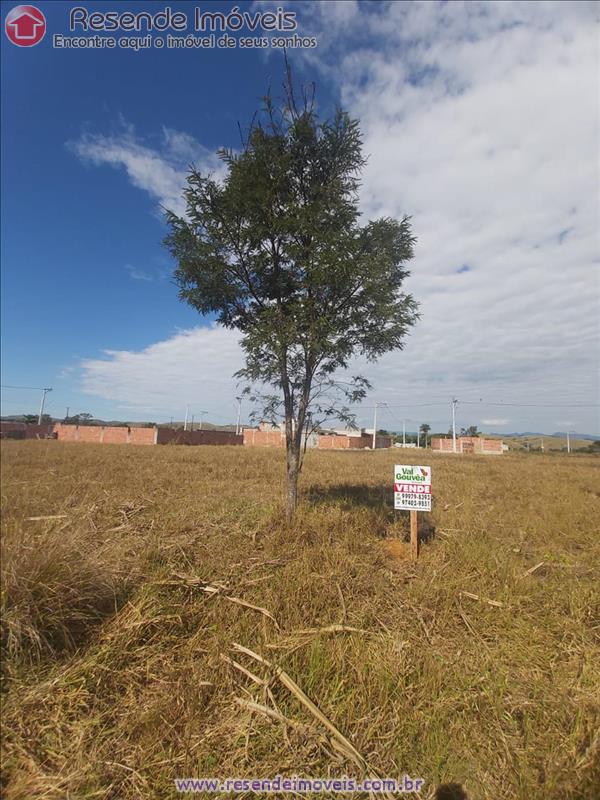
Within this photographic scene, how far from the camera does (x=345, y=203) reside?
5816 mm

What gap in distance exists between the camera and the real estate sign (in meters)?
5.25

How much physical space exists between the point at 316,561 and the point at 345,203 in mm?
5516

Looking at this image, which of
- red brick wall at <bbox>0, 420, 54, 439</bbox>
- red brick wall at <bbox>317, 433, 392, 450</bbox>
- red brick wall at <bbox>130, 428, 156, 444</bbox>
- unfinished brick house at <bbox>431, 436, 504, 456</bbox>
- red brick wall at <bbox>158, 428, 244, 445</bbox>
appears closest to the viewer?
red brick wall at <bbox>0, 420, 54, 439</bbox>

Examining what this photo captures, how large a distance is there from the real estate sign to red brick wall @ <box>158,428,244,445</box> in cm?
3657

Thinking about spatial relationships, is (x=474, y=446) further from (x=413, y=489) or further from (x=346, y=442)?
(x=413, y=489)

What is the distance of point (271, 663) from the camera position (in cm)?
277

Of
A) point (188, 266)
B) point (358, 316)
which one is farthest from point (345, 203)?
point (188, 266)

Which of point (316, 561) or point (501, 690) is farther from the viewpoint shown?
point (316, 561)

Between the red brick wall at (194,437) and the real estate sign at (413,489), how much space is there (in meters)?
36.6

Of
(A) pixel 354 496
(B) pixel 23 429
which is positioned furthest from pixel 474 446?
(B) pixel 23 429

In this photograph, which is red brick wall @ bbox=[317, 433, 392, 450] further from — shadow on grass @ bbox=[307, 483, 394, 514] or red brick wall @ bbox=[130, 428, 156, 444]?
shadow on grass @ bbox=[307, 483, 394, 514]

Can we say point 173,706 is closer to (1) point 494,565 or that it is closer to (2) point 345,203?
(1) point 494,565

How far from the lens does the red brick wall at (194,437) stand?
127 feet

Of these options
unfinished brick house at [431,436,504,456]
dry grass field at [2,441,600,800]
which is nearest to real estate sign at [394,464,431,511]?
dry grass field at [2,441,600,800]
